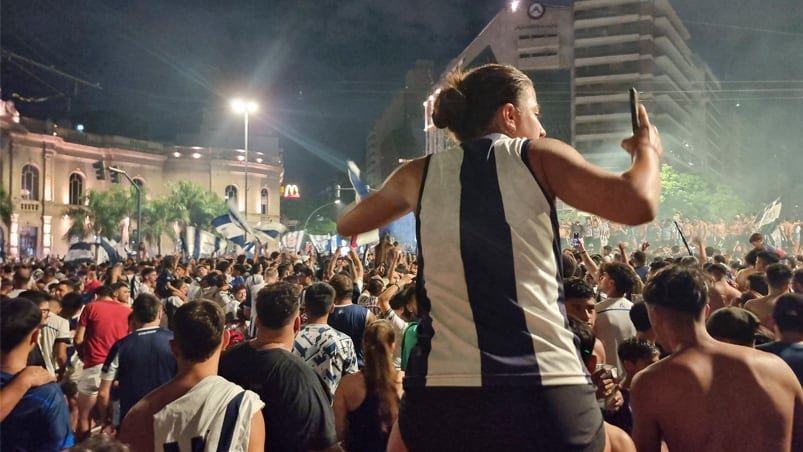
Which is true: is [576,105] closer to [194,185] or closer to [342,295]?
[194,185]

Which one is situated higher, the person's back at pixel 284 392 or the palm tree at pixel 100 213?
the palm tree at pixel 100 213

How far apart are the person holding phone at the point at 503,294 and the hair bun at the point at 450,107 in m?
0.13

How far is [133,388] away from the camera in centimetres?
563

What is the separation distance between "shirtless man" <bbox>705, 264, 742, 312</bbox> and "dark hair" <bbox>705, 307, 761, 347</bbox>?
12.5ft

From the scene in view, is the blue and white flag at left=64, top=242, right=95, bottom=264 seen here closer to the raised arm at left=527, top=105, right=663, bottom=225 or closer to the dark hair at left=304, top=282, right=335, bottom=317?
the dark hair at left=304, top=282, right=335, bottom=317

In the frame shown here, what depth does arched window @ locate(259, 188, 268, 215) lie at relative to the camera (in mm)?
74169

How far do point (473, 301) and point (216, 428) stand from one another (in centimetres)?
188

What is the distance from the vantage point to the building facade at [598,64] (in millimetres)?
77625

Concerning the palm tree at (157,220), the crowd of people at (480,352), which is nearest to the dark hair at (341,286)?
the crowd of people at (480,352)

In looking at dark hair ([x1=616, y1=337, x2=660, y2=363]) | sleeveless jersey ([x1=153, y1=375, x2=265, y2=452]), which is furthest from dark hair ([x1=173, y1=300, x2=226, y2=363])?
dark hair ([x1=616, y1=337, x2=660, y2=363])

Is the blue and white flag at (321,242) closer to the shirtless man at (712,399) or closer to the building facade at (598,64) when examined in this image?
the shirtless man at (712,399)

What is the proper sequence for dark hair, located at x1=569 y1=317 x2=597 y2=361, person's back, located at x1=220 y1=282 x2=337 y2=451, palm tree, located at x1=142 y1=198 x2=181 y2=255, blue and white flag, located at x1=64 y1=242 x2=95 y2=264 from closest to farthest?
dark hair, located at x1=569 y1=317 x2=597 y2=361 → person's back, located at x1=220 y1=282 x2=337 y2=451 → blue and white flag, located at x1=64 y1=242 x2=95 y2=264 → palm tree, located at x1=142 y1=198 x2=181 y2=255

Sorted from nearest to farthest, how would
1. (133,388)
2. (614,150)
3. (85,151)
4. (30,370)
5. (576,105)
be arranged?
(30,370)
(133,388)
(85,151)
(614,150)
(576,105)

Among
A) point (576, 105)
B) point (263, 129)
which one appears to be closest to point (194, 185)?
point (263, 129)
